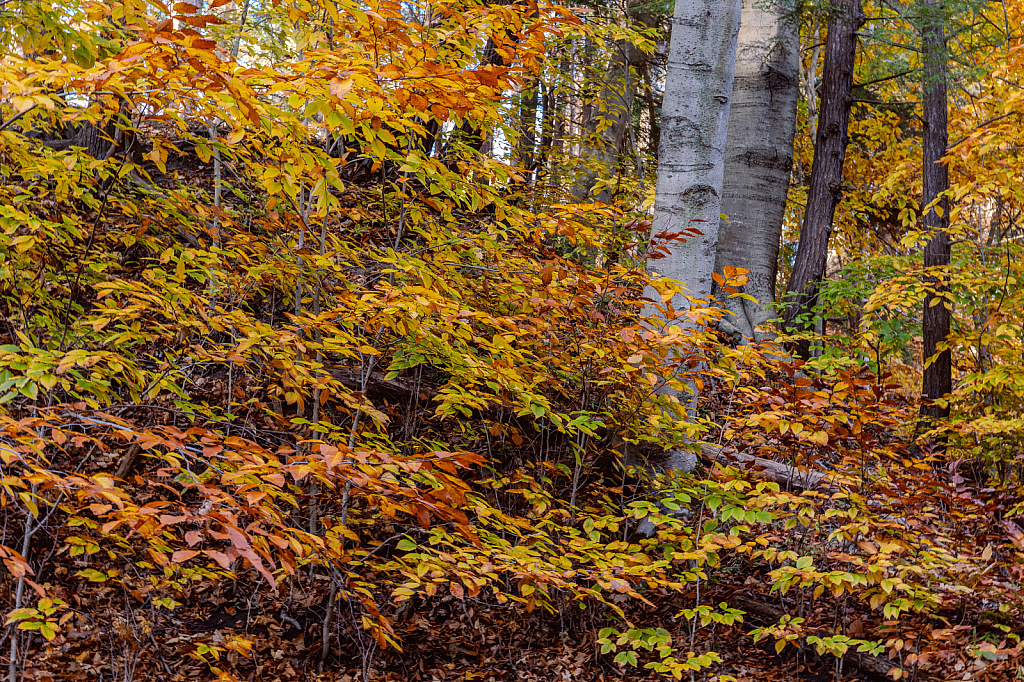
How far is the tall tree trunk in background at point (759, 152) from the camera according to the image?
289 inches

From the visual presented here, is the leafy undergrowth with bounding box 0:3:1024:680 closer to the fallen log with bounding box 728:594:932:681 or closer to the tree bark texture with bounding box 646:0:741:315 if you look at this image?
the fallen log with bounding box 728:594:932:681

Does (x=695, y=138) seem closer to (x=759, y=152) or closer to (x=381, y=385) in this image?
(x=381, y=385)

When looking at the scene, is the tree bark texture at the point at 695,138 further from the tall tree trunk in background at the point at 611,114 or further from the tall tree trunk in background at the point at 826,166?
the tall tree trunk in background at the point at 826,166

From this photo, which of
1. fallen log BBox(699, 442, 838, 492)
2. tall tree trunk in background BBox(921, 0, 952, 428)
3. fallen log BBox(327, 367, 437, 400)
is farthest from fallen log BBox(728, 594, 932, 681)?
tall tree trunk in background BBox(921, 0, 952, 428)

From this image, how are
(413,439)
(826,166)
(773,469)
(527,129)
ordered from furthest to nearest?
1. (826,166)
2. (527,129)
3. (773,469)
4. (413,439)

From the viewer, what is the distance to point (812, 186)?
309 inches

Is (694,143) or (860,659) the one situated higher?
(694,143)

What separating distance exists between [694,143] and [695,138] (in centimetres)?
3

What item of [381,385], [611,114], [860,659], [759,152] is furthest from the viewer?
[611,114]

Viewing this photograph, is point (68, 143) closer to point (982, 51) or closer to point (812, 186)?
point (812, 186)

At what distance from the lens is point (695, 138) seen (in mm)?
4383

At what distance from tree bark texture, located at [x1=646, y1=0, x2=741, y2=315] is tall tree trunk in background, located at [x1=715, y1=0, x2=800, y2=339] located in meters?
3.10

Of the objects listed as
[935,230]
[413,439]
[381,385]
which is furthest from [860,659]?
[935,230]

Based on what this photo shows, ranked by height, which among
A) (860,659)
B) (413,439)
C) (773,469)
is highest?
(413,439)
